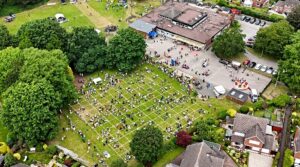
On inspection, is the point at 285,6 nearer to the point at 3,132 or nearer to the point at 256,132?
the point at 256,132

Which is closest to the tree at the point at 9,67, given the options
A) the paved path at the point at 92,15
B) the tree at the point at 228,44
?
the paved path at the point at 92,15

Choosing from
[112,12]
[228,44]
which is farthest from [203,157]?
[112,12]

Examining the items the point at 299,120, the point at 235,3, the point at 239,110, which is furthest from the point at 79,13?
the point at 299,120

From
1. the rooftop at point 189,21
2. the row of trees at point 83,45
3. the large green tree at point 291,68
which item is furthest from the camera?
the rooftop at point 189,21

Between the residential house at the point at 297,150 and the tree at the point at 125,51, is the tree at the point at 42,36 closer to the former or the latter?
the tree at the point at 125,51

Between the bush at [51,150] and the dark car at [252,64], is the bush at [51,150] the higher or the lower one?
the higher one

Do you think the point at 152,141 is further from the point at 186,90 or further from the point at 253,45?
the point at 253,45
